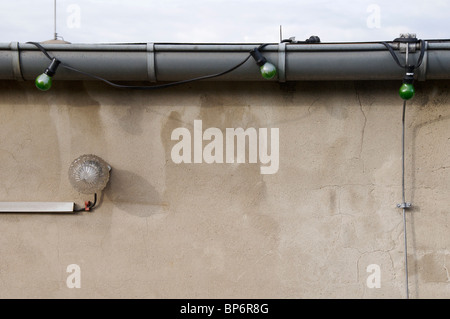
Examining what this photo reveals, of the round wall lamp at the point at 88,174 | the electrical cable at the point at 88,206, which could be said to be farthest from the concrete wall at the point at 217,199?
the round wall lamp at the point at 88,174

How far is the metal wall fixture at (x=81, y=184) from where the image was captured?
15.9ft

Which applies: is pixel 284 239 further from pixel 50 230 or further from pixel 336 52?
pixel 50 230

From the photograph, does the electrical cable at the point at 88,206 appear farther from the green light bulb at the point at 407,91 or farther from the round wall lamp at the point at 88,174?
the green light bulb at the point at 407,91

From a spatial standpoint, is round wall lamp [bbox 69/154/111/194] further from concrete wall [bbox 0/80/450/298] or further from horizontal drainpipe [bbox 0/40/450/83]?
horizontal drainpipe [bbox 0/40/450/83]

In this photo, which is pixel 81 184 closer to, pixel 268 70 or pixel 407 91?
pixel 268 70

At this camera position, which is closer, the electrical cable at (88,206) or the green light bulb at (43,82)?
the green light bulb at (43,82)

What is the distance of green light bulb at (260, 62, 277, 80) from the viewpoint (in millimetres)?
4645

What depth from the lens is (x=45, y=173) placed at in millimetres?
5176

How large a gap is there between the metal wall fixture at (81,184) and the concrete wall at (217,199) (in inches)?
3.4

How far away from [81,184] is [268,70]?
198 centimetres

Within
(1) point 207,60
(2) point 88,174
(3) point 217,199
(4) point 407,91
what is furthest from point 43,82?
(4) point 407,91

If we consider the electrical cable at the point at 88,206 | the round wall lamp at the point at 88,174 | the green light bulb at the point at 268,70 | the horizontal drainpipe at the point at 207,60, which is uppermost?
the horizontal drainpipe at the point at 207,60

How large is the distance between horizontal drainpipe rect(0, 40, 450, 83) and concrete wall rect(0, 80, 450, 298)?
1.05ft
